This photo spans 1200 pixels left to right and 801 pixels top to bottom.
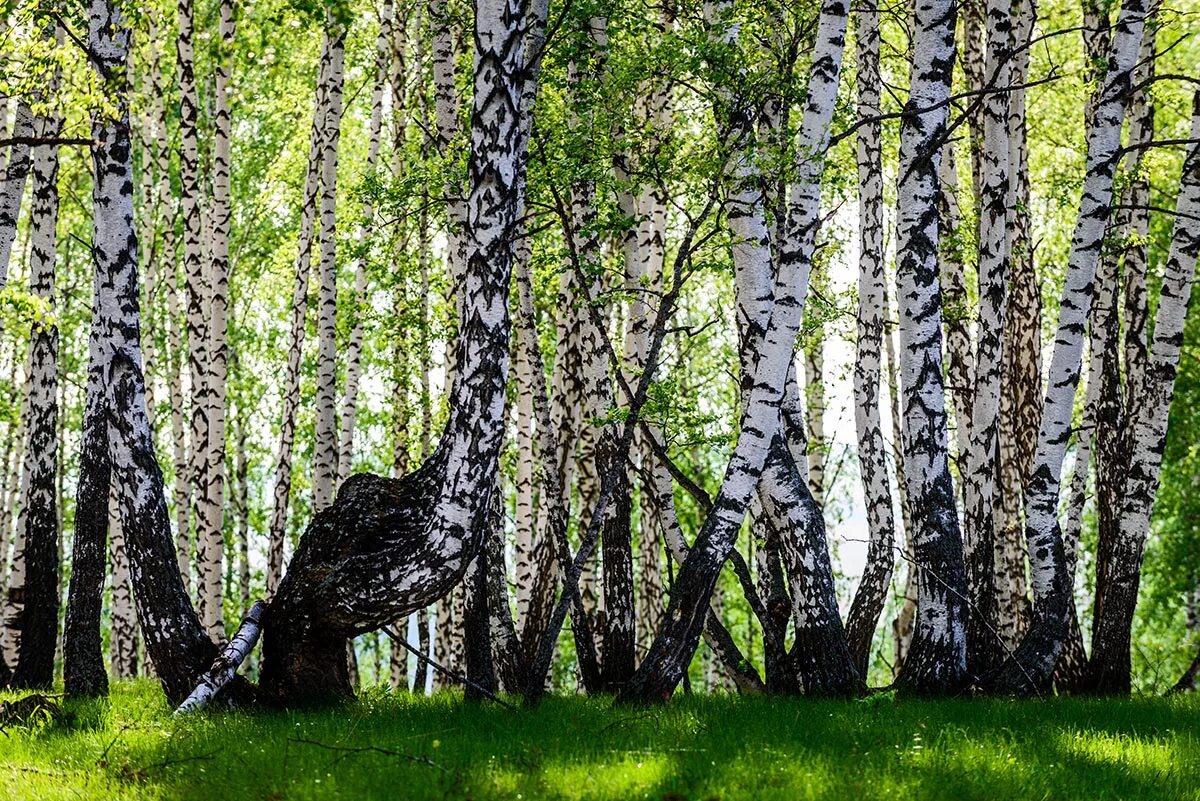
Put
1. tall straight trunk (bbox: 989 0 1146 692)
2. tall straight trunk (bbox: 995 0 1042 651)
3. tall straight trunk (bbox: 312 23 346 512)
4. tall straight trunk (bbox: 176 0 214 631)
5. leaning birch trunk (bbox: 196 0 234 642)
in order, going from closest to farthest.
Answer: tall straight trunk (bbox: 989 0 1146 692)
tall straight trunk (bbox: 995 0 1042 651)
tall straight trunk (bbox: 176 0 214 631)
tall straight trunk (bbox: 312 23 346 512)
leaning birch trunk (bbox: 196 0 234 642)

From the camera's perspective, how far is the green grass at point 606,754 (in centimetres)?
621

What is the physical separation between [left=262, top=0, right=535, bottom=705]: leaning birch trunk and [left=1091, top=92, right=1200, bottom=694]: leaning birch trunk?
6750 mm

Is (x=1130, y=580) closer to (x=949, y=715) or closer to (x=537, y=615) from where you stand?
Result: (x=949, y=715)

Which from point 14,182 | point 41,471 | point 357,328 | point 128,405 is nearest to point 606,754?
point 128,405

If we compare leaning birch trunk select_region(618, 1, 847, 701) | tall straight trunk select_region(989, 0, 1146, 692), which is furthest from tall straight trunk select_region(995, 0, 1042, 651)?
leaning birch trunk select_region(618, 1, 847, 701)

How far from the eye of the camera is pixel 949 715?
28.1ft

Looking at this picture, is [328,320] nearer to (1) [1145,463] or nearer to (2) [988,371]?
(2) [988,371]

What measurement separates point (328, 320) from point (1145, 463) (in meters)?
9.79

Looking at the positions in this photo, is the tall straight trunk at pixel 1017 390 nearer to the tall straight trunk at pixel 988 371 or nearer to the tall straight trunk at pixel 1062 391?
the tall straight trunk at pixel 988 371

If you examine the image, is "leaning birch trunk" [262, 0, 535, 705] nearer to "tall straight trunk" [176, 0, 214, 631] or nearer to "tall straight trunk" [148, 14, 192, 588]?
"tall straight trunk" [176, 0, 214, 631]

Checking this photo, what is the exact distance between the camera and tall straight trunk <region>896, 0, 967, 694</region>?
32.6ft

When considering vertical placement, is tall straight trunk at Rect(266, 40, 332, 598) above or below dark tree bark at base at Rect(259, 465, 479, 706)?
above

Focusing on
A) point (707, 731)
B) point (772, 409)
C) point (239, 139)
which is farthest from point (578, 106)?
point (239, 139)

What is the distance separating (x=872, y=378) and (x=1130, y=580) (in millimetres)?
3476
